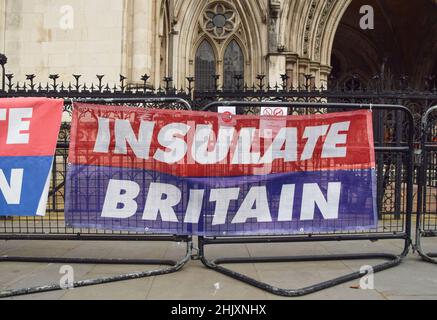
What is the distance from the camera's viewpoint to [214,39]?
61.9 feet

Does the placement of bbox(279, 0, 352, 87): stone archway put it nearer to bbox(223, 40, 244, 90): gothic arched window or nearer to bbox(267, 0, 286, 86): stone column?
bbox(267, 0, 286, 86): stone column

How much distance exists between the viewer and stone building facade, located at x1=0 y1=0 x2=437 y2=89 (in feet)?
38.0

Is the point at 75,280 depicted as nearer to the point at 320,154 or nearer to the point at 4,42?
the point at 320,154

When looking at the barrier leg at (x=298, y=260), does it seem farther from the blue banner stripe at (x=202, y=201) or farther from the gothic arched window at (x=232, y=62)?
the gothic arched window at (x=232, y=62)

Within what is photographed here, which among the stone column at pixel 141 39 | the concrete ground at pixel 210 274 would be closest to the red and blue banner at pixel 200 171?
the concrete ground at pixel 210 274

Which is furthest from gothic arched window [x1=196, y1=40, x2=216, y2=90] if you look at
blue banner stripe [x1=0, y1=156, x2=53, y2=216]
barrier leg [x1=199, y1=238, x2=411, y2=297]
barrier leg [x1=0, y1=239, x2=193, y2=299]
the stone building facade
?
blue banner stripe [x1=0, y1=156, x2=53, y2=216]

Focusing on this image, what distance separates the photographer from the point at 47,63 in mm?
11781

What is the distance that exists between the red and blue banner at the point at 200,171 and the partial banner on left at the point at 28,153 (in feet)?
0.77

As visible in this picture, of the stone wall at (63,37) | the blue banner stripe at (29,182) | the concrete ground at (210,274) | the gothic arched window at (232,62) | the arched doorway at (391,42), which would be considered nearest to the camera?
the concrete ground at (210,274)

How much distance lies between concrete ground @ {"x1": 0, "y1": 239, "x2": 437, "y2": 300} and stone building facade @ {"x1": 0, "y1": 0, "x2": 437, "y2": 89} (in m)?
3.88

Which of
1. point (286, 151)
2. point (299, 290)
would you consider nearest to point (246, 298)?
point (299, 290)

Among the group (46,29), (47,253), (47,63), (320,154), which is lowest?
(47,253)

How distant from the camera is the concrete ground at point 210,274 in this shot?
451 centimetres
